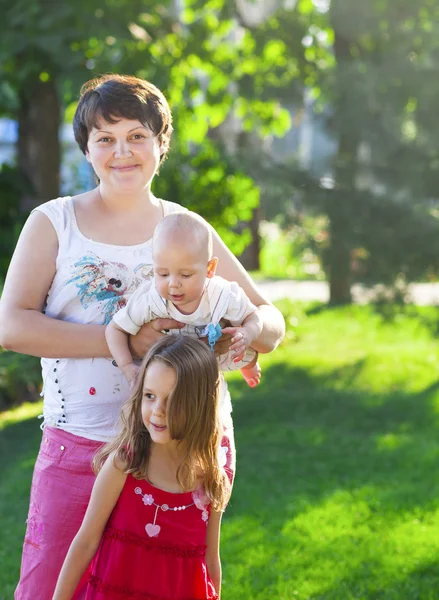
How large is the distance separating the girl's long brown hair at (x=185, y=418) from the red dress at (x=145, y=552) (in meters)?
0.06

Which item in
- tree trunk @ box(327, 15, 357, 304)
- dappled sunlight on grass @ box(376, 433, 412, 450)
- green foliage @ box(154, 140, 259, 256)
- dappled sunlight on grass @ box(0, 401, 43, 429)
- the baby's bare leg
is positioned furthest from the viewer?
green foliage @ box(154, 140, 259, 256)

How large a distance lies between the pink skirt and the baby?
0.79ft

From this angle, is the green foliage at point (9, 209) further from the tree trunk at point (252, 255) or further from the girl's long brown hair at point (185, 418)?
the tree trunk at point (252, 255)

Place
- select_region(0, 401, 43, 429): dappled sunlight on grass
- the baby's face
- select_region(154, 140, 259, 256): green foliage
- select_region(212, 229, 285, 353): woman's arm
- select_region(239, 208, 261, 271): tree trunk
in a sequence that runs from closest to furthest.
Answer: the baby's face < select_region(212, 229, 285, 353): woman's arm < select_region(0, 401, 43, 429): dappled sunlight on grass < select_region(154, 140, 259, 256): green foliage < select_region(239, 208, 261, 271): tree trunk

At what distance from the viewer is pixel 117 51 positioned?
696 centimetres

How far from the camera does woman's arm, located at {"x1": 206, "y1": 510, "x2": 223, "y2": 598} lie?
2217mm

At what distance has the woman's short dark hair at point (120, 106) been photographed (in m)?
2.15

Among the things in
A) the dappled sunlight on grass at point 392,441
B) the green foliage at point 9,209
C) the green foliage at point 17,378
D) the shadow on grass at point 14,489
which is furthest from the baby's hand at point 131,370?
the green foliage at point 9,209

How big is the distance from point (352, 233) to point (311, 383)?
1.51 m

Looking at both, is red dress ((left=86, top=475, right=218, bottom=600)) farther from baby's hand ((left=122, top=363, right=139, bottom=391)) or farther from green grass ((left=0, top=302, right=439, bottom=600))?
green grass ((left=0, top=302, right=439, bottom=600))

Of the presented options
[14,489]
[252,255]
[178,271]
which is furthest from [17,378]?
[252,255]

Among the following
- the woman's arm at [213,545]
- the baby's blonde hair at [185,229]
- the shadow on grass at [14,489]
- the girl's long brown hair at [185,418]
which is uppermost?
the baby's blonde hair at [185,229]

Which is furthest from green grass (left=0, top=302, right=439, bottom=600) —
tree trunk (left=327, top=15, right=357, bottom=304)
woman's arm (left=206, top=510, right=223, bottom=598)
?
woman's arm (left=206, top=510, right=223, bottom=598)

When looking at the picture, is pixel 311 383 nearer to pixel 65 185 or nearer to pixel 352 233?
pixel 352 233
